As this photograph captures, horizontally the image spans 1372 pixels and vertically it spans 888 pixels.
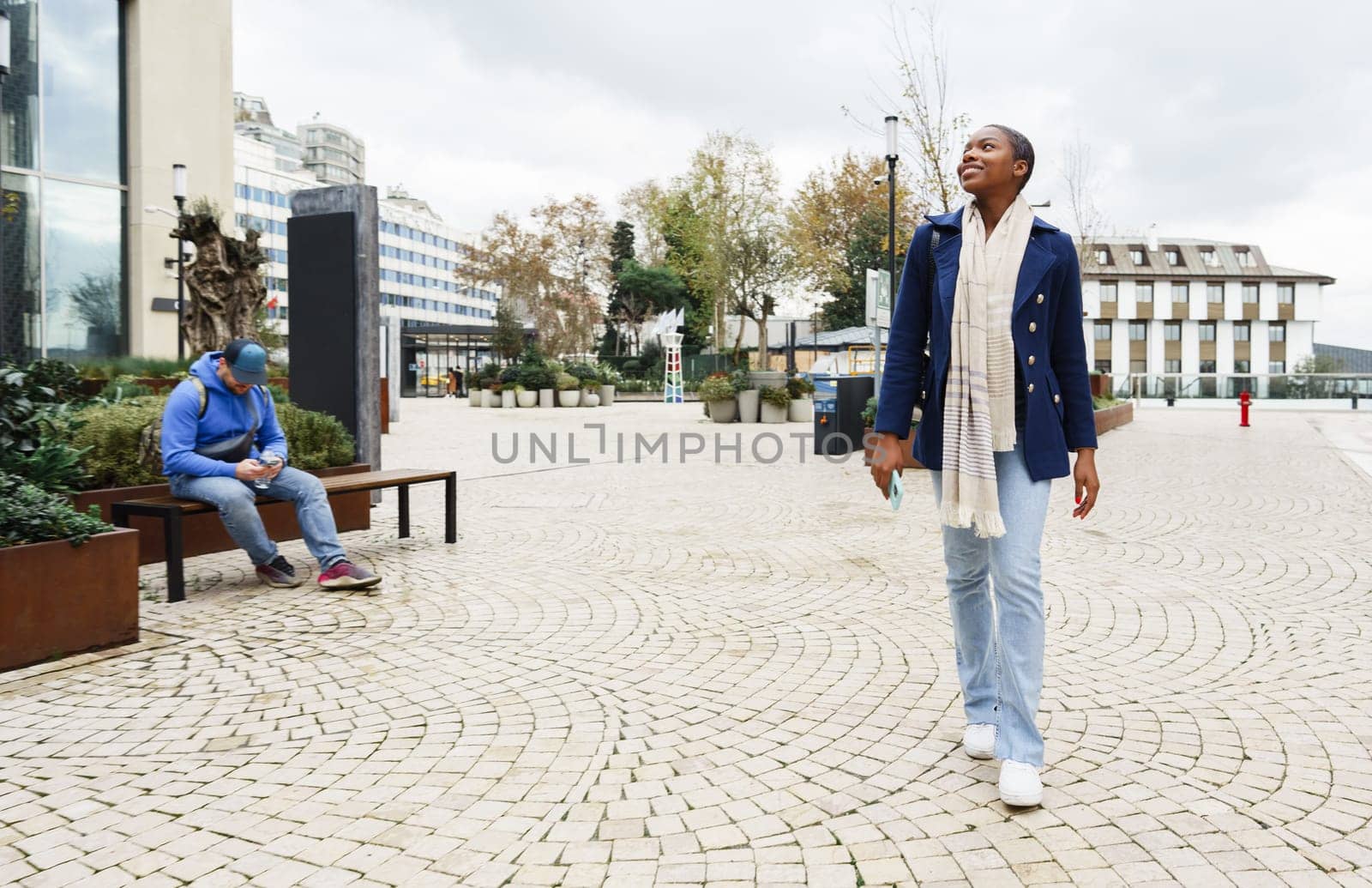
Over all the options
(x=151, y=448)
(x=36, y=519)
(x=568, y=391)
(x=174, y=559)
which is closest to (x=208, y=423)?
(x=174, y=559)

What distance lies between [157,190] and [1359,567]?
21.5 m

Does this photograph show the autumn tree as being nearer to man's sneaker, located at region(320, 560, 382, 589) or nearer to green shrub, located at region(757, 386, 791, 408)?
green shrub, located at region(757, 386, 791, 408)

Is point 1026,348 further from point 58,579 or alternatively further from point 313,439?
point 313,439

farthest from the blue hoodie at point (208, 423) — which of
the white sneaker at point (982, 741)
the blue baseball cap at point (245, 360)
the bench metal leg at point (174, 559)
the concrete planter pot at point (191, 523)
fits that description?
the white sneaker at point (982, 741)

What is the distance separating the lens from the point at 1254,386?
44.9 metres

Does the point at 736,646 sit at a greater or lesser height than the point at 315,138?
lesser

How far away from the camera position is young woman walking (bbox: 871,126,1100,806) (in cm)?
283

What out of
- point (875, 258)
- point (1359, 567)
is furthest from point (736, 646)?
point (875, 258)

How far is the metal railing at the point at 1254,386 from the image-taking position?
42.9 meters

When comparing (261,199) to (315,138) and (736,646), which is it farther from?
(736,646)

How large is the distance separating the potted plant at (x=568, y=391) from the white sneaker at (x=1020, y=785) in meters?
32.6

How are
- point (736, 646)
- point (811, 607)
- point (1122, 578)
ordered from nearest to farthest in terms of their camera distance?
point (736, 646) < point (811, 607) < point (1122, 578)

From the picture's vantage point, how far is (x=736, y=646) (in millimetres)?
4625

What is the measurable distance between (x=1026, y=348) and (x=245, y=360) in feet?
14.7
